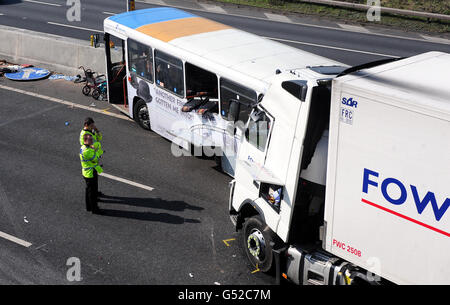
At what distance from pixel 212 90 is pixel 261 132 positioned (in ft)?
13.1

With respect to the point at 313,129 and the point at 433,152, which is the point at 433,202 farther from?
the point at 313,129

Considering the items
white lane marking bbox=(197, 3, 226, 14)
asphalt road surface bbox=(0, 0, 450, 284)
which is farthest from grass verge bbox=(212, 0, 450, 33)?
asphalt road surface bbox=(0, 0, 450, 284)

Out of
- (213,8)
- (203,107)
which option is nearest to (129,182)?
(203,107)

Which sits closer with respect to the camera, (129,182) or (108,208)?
(108,208)

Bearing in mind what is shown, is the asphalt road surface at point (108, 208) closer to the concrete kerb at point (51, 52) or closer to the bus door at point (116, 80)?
the bus door at point (116, 80)

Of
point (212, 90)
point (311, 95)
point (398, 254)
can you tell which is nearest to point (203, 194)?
point (212, 90)

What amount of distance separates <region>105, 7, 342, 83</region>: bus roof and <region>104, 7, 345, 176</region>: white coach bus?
0.07ft

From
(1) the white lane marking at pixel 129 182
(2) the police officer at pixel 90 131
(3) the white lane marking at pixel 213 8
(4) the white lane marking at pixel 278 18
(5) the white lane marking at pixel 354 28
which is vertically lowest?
(1) the white lane marking at pixel 129 182

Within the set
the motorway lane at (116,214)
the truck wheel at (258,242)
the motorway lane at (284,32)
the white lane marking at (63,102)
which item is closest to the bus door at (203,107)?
the motorway lane at (116,214)

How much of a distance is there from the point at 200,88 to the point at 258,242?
502 cm

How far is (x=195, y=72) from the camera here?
37.8 feet

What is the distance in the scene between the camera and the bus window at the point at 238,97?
32.6 feet

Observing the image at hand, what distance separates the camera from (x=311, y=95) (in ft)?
21.9

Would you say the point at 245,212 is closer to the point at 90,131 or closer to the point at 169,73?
the point at 90,131
